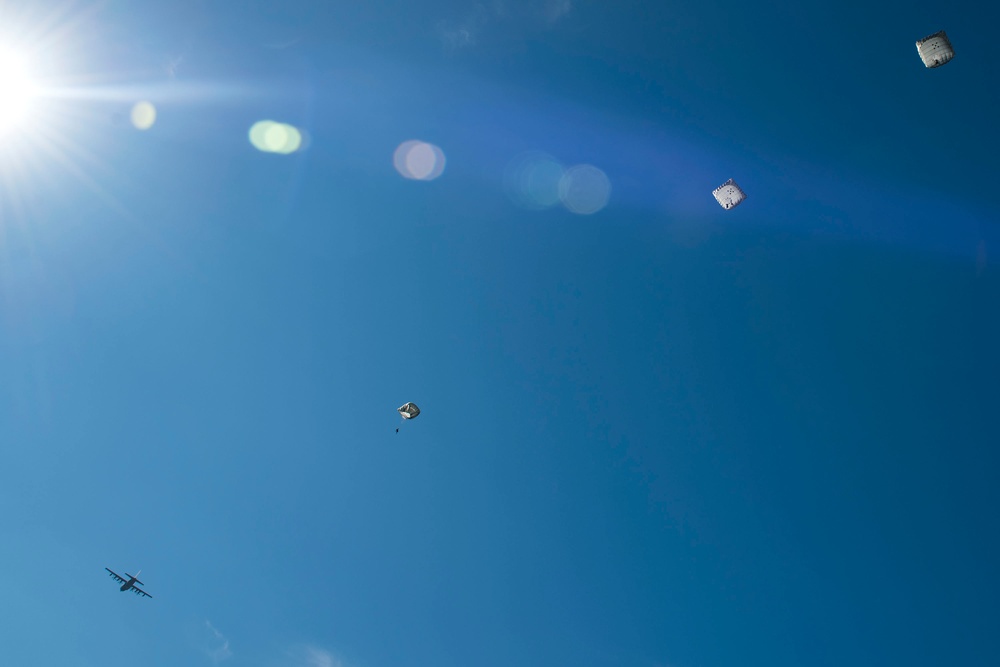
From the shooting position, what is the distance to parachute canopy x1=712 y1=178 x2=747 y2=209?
120 ft

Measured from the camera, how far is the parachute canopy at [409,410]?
136 feet

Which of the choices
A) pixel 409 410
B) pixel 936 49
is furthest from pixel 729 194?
pixel 409 410

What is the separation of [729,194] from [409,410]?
29.1m

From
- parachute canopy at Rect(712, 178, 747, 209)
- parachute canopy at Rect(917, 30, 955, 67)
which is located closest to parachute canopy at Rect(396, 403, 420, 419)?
parachute canopy at Rect(712, 178, 747, 209)

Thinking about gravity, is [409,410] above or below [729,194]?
below

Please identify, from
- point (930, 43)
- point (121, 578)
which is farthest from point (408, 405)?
point (930, 43)

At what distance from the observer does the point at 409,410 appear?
136ft

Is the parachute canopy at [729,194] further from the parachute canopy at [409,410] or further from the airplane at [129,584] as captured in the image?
the airplane at [129,584]

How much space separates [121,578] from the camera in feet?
172

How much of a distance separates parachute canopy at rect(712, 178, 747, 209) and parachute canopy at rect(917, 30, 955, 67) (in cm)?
1291

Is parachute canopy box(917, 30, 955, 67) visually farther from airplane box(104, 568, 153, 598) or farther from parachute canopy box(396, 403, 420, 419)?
airplane box(104, 568, 153, 598)

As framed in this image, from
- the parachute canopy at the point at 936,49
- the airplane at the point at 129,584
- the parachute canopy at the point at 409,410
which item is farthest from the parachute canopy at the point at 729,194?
the airplane at the point at 129,584

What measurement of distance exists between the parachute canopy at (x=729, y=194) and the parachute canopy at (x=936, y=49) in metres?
12.9

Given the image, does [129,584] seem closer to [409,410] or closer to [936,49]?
[409,410]
